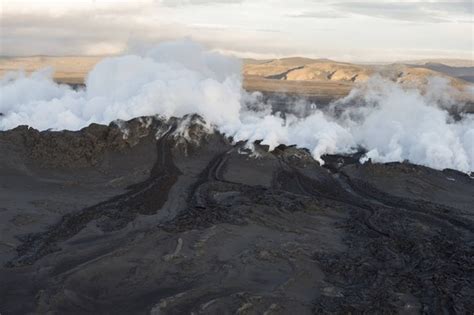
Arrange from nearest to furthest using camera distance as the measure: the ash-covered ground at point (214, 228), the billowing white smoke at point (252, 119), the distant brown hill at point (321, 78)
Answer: the ash-covered ground at point (214, 228)
the billowing white smoke at point (252, 119)
the distant brown hill at point (321, 78)

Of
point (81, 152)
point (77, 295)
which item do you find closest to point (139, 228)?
point (77, 295)

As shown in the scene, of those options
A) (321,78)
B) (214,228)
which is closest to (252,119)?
(214,228)

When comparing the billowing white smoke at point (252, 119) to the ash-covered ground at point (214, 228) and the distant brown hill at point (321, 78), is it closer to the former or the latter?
the ash-covered ground at point (214, 228)

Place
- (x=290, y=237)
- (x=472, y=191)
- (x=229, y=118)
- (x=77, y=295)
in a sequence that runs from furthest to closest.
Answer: (x=229, y=118), (x=472, y=191), (x=290, y=237), (x=77, y=295)

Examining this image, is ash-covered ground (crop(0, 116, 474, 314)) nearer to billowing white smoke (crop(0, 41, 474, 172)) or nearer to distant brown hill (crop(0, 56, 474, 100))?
billowing white smoke (crop(0, 41, 474, 172))

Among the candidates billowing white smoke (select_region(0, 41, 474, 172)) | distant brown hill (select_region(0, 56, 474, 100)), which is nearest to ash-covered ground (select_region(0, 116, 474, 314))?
billowing white smoke (select_region(0, 41, 474, 172))

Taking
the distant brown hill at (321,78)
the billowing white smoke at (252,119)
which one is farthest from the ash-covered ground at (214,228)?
the distant brown hill at (321,78)

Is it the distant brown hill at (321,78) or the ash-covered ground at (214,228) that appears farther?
the distant brown hill at (321,78)

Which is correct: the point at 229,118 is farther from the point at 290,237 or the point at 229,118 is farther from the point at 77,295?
the point at 77,295
